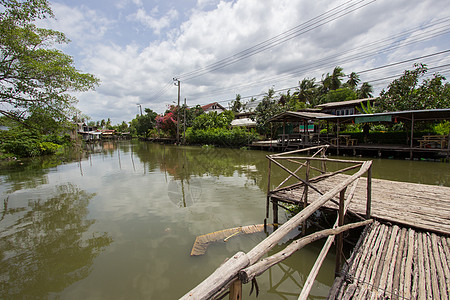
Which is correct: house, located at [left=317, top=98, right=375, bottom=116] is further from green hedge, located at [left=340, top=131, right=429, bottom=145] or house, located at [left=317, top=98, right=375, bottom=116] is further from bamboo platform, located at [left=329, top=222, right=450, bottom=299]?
bamboo platform, located at [left=329, top=222, right=450, bottom=299]

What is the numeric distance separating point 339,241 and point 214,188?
6.36 meters

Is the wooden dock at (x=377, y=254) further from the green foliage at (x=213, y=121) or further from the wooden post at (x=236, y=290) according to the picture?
the green foliage at (x=213, y=121)

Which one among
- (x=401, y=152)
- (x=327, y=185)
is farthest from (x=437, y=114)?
(x=327, y=185)

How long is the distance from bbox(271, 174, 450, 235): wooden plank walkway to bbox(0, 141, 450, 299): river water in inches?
43.6

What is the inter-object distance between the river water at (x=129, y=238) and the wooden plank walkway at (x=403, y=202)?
1108 mm

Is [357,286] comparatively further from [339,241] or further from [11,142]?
[11,142]

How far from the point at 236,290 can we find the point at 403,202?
460 cm

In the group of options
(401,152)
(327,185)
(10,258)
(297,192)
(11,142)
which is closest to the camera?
(10,258)

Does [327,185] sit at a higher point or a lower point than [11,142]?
lower

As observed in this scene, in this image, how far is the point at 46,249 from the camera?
15.0ft

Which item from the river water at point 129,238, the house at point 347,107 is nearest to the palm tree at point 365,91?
the house at point 347,107

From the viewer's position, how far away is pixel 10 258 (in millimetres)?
4289

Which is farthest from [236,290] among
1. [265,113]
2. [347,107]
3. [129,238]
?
[347,107]

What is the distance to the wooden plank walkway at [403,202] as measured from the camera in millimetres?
3377
